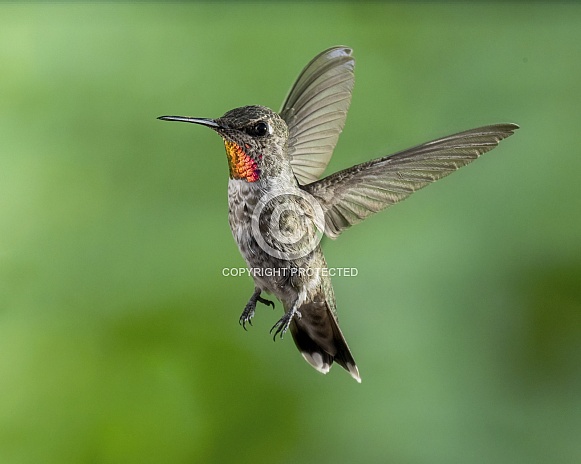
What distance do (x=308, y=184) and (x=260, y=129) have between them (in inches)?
10.6

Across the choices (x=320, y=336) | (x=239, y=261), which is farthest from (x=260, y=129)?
(x=239, y=261)

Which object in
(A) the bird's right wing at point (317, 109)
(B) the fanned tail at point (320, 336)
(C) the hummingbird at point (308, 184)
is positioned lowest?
(B) the fanned tail at point (320, 336)

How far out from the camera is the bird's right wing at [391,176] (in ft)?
4.27

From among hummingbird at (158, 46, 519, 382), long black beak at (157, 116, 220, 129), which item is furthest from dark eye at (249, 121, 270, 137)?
long black beak at (157, 116, 220, 129)

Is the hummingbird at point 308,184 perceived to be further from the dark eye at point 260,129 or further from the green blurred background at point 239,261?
the green blurred background at point 239,261

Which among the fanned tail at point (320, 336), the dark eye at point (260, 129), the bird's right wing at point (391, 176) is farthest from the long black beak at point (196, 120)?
the fanned tail at point (320, 336)

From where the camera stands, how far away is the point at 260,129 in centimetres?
128

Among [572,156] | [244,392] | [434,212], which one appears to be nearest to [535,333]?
[434,212]

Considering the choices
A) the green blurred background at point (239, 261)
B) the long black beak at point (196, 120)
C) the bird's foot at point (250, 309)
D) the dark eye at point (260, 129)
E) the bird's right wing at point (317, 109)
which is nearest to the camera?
the long black beak at point (196, 120)

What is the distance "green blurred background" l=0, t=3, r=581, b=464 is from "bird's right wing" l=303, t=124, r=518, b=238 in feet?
3.01

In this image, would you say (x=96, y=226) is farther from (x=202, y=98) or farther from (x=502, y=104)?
(x=502, y=104)

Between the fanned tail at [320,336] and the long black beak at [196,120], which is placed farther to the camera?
the fanned tail at [320,336]

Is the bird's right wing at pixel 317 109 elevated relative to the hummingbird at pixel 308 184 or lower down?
elevated

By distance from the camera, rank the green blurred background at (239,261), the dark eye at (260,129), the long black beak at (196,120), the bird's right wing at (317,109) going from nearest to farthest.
Answer: the long black beak at (196,120) < the dark eye at (260,129) < the bird's right wing at (317,109) < the green blurred background at (239,261)
